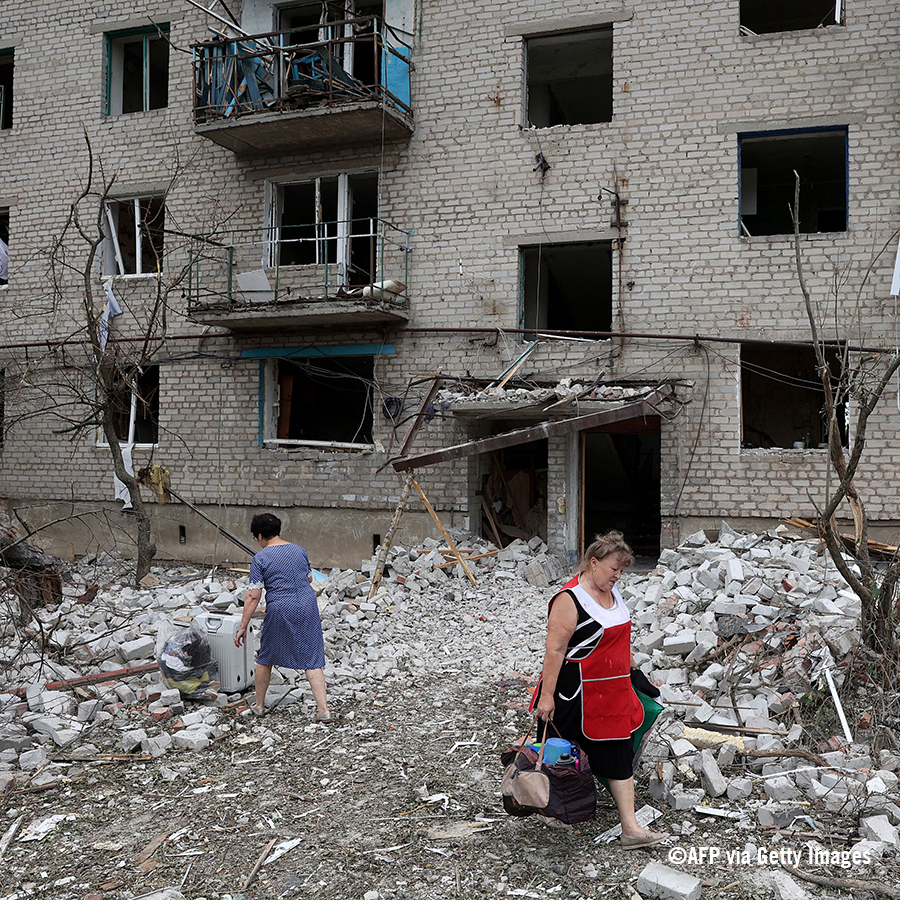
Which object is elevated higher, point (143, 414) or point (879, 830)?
point (143, 414)

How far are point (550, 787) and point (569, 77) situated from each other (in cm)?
1166

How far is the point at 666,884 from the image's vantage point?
3396 mm

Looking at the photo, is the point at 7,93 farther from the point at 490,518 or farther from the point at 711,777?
the point at 711,777

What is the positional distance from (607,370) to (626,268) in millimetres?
1415

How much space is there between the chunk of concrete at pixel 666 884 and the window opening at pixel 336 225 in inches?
354

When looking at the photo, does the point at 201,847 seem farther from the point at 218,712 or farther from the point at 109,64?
the point at 109,64

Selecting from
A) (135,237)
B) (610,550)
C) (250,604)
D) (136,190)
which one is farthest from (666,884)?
(135,237)

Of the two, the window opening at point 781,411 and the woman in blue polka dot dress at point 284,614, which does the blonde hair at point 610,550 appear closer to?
the woman in blue polka dot dress at point 284,614

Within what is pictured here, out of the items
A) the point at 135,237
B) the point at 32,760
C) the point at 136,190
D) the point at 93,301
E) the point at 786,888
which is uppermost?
the point at 136,190

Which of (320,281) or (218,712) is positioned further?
(320,281)

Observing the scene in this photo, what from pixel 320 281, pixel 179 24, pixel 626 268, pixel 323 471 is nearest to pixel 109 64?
pixel 179 24

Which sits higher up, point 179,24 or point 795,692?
point 179,24

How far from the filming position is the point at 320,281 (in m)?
11.8

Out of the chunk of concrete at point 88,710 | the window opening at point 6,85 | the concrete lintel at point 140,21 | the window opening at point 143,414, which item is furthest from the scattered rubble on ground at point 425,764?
the window opening at point 6,85
